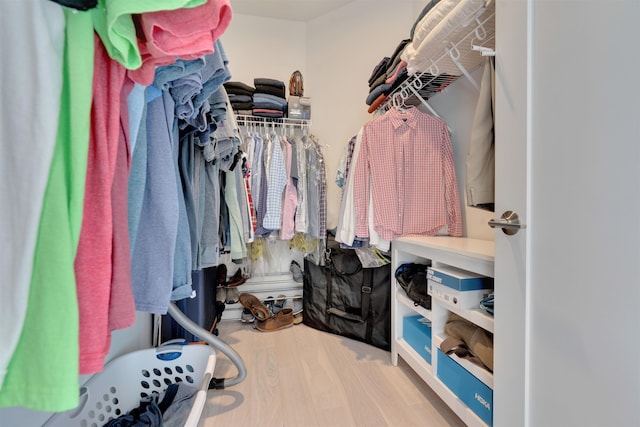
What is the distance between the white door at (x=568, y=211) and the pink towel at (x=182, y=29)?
2.55 feet

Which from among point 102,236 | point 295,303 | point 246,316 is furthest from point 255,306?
point 102,236

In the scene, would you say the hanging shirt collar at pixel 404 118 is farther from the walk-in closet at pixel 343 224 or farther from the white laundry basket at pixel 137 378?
the white laundry basket at pixel 137 378

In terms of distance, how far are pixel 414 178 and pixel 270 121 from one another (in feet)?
4.47

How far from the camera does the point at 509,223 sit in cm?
75

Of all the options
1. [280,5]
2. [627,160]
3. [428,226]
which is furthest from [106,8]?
[280,5]

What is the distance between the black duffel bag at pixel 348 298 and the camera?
1696mm

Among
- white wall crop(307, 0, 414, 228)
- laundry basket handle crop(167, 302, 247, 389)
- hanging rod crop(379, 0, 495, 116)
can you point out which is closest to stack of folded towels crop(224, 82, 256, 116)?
white wall crop(307, 0, 414, 228)

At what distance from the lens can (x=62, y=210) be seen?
13.3 inches

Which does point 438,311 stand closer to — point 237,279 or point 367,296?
point 367,296

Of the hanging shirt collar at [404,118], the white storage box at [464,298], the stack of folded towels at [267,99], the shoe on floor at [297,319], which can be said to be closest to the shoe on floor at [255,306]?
the shoe on floor at [297,319]

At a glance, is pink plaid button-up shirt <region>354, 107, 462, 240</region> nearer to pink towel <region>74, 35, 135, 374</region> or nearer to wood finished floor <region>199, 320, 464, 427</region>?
wood finished floor <region>199, 320, 464, 427</region>

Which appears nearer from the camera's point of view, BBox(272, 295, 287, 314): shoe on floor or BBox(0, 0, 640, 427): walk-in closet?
BBox(0, 0, 640, 427): walk-in closet

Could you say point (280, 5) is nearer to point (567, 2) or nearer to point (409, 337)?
point (567, 2)

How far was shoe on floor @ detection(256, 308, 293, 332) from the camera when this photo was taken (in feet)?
6.46
